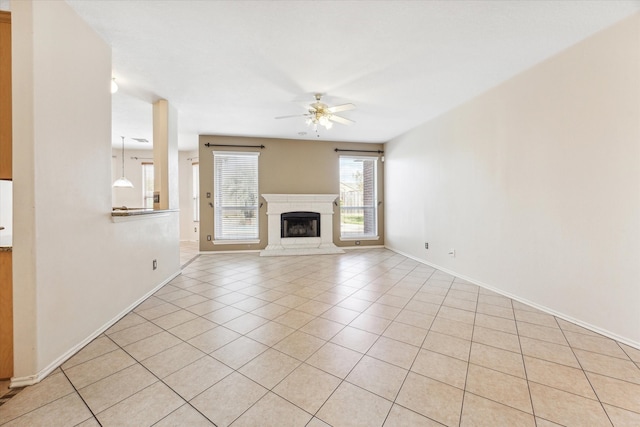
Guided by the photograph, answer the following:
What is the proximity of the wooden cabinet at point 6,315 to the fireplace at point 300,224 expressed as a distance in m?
4.47

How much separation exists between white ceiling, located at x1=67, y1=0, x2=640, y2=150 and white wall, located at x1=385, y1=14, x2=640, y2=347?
0.90ft

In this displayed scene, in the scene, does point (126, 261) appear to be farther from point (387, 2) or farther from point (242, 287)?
point (387, 2)

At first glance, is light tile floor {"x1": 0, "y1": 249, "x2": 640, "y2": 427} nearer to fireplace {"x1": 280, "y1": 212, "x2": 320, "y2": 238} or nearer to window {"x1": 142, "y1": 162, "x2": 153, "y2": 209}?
fireplace {"x1": 280, "y1": 212, "x2": 320, "y2": 238}

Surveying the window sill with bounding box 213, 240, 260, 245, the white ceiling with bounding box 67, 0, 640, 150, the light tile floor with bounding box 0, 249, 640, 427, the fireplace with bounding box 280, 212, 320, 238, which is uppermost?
the white ceiling with bounding box 67, 0, 640, 150

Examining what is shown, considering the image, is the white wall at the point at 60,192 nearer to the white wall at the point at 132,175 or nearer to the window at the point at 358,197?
the window at the point at 358,197

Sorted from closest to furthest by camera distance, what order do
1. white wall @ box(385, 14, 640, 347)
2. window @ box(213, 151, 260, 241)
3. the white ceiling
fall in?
the white ceiling → white wall @ box(385, 14, 640, 347) → window @ box(213, 151, 260, 241)

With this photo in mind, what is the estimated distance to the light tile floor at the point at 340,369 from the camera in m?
1.34

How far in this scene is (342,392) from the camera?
149 centimetres

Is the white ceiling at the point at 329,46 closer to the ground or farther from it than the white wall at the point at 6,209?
farther from it

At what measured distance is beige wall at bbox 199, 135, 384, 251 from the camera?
5637 millimetres

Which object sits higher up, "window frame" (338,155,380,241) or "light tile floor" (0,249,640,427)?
"window frame" (338,155,380,241)

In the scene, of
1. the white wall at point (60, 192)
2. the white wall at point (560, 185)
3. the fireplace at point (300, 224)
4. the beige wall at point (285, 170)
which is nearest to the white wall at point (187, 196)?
the beige wall at point (285, 170)

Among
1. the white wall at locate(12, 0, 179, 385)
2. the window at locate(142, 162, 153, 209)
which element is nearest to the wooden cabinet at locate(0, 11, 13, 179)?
the white wall at locate(12, 0, 179, 385)

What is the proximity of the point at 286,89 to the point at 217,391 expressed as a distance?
3.21 meters
